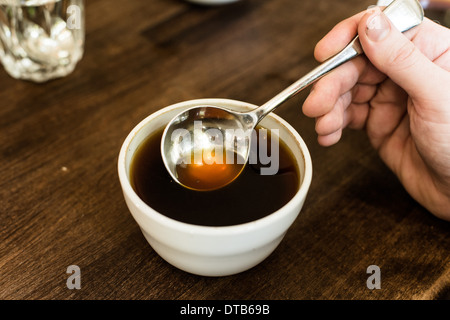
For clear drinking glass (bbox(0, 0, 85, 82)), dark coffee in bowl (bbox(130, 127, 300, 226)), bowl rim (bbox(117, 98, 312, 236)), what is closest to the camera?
bowl rim (bbox(117, 98, 312, 236))

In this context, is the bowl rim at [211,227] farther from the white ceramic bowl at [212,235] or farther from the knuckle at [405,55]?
the knuckle at [405,55]

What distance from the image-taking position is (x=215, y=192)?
28.2 inches

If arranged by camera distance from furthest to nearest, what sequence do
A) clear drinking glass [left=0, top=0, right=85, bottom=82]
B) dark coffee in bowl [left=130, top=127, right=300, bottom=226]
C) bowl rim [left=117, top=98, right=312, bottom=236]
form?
clear drinking glass [left=0, top=0, right=85, bottom=82], dark coffee in bowl [left=130, top=127, right=300, bottom=226], bowl rim [left=117, top=98, right=312, bottom=236]

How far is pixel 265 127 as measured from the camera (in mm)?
773

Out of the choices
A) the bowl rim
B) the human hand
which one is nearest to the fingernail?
the human hand

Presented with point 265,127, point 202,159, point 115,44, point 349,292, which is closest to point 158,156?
point 202,159

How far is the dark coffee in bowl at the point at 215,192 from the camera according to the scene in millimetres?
669

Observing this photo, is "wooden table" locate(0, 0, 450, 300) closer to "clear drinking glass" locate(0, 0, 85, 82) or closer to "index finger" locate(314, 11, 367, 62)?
"clear drinking glass" locate(0, 0, 85, 82)

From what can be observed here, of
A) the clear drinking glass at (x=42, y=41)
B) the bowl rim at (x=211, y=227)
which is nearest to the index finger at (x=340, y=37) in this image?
the bowl rim at (x=211, y=227)

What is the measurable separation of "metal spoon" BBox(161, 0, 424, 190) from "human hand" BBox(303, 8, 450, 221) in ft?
0.13

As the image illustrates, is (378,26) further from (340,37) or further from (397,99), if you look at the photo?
(397,99)

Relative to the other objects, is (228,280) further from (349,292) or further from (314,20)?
(314,20)

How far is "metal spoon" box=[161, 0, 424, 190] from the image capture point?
72 centimetres

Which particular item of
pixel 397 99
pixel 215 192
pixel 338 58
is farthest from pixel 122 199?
pixel 397 99
